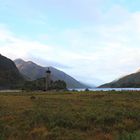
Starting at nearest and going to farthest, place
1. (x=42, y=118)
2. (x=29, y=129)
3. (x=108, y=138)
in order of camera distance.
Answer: (x=108, y=138) → (x=29, y=129) → (x=42, y=118)

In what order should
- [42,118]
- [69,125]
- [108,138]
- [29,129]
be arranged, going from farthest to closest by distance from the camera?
1. [42,118]
2. [69,125]
3. [29,129]
4. [108,138]

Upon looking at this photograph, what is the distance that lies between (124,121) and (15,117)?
811 centimetres

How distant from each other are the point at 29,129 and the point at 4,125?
6.94ft

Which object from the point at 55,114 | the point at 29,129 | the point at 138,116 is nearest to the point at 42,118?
the point at 55,114

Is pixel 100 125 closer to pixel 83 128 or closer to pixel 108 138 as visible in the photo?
pixel 83 128

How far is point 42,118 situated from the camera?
82.0 ft

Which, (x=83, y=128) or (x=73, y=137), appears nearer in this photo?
(x=73, y=137)

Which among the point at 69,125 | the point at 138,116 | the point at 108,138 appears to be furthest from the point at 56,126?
the point at 138,116

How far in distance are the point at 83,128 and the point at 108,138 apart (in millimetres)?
3853

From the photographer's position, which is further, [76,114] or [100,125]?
[76,114]

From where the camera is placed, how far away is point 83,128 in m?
22.4

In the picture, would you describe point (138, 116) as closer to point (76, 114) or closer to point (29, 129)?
point (76, 114)

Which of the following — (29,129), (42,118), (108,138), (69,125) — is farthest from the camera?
(42,118)

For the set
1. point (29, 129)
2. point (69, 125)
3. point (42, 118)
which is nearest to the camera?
point (29, 129)
